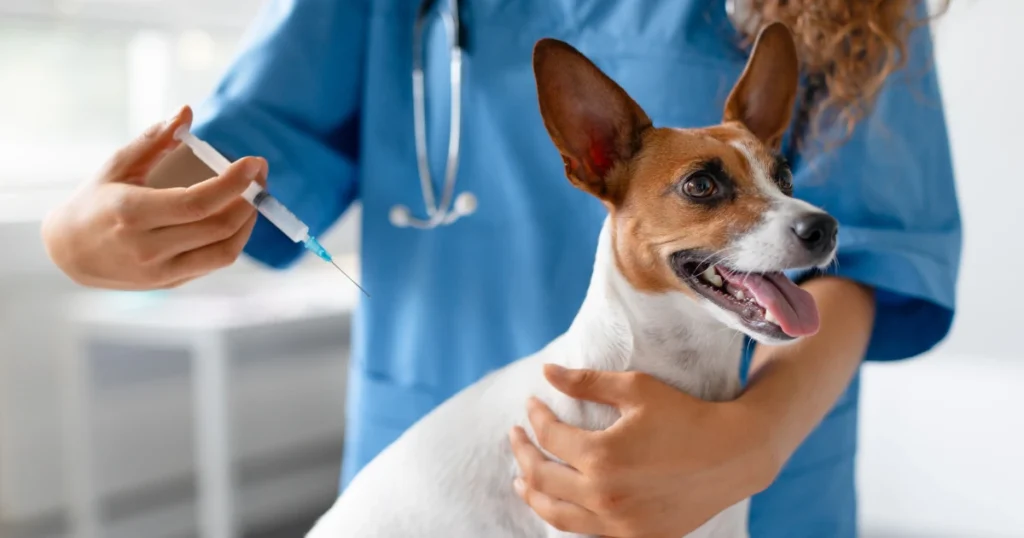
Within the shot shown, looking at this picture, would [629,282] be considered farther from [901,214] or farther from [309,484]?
[309,484]

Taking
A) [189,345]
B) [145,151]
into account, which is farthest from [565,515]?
[189,345]

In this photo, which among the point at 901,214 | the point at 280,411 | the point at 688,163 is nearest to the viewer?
the point at 688,163

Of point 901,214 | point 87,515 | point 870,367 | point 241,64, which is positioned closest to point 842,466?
point 901,214

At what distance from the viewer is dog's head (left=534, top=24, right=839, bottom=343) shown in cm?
61

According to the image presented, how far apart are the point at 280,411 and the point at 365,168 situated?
4.96 ft

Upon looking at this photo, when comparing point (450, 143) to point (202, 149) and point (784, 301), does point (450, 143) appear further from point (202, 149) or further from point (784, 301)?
point (784, 301)

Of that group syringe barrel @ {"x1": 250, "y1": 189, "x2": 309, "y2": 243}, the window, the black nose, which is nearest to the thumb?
syringe barrel @ {"x1": 250, "y1": 189, "x2": 309, "y2": 243}

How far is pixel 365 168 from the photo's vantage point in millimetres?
1024

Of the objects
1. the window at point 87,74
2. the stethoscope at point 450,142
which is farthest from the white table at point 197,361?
the stethoscope at point 450,142

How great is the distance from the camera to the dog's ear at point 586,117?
2.09 feet

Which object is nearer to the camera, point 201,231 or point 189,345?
point 201,231

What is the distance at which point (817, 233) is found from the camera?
599 millimetres

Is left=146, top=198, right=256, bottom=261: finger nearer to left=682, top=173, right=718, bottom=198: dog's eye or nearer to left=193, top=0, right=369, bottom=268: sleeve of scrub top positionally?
left=193, top=0, right=369, bottom=268: sleeve of scrub top

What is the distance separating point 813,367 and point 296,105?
0.58m
